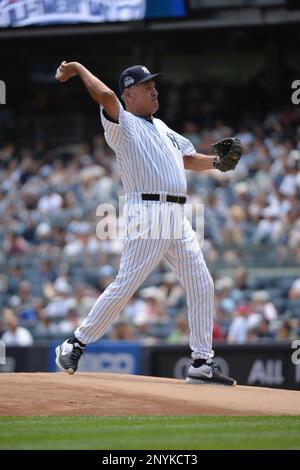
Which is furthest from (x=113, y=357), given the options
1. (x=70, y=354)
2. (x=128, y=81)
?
(x=128, y=81)

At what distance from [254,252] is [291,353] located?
287 centimetres

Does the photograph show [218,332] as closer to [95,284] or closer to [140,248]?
[95,284]

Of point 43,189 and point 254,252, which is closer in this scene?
point 254,252

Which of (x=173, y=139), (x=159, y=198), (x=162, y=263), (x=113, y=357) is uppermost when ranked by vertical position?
(x=173, y=139)

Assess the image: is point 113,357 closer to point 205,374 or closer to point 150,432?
point 205,374

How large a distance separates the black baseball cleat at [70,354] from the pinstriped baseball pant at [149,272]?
58 mm

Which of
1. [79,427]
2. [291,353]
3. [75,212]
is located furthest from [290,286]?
[79,427]

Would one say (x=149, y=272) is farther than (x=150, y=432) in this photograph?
Yes

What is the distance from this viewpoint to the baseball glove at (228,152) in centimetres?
754

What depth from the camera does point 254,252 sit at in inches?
560

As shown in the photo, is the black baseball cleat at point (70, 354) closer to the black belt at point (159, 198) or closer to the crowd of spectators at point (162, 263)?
the black belt at point (159, 198)

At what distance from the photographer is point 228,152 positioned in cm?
756

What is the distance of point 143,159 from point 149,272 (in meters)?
0.75

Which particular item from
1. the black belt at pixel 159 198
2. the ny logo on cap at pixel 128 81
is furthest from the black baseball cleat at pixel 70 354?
the ny logo on cap at pixel 128 81
